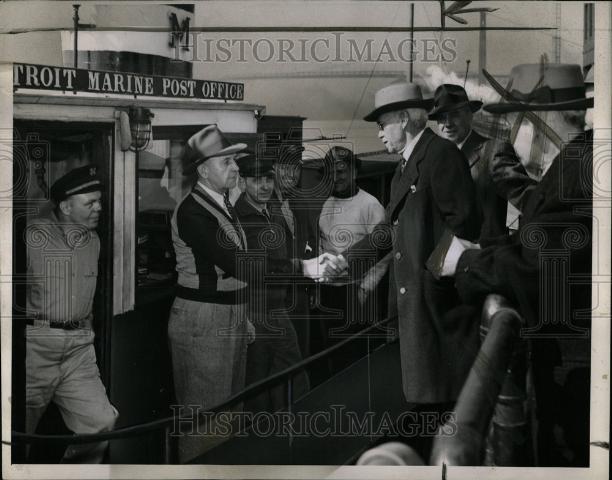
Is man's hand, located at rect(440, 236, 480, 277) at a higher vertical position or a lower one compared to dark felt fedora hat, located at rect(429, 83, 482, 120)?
lower

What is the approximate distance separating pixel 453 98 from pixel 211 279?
153 cm

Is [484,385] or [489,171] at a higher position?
[489,171]

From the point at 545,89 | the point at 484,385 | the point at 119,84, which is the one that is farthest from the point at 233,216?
the point at 545,89

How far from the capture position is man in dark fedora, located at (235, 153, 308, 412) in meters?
4.62

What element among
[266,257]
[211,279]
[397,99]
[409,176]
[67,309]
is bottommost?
[67,309]

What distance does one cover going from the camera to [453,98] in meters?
4.57

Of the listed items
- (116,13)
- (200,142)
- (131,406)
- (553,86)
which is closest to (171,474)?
(131,406)

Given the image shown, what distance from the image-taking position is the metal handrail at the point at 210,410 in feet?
15.2

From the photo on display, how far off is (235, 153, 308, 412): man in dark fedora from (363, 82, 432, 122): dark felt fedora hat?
63 centimetres

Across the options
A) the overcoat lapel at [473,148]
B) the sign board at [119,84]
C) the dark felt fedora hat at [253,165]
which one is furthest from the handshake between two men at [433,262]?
the sign board at [119,84]

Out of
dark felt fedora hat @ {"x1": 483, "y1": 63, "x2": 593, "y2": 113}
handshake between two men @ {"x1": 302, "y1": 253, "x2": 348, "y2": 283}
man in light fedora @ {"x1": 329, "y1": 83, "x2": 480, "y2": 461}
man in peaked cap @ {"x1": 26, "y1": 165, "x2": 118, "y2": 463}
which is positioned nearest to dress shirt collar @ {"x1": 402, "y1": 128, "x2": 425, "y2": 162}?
man in light fedora @ {"x1": 329, "y1": 83, "x2": 480, "y2": 461}

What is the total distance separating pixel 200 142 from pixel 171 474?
172 cm

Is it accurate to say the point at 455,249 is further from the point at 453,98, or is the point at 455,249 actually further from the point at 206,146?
the point at 206,146

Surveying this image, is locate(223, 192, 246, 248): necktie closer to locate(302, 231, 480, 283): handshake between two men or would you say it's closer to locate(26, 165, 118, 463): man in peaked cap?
locate(302, 231, 480, 283): handshake between two men
